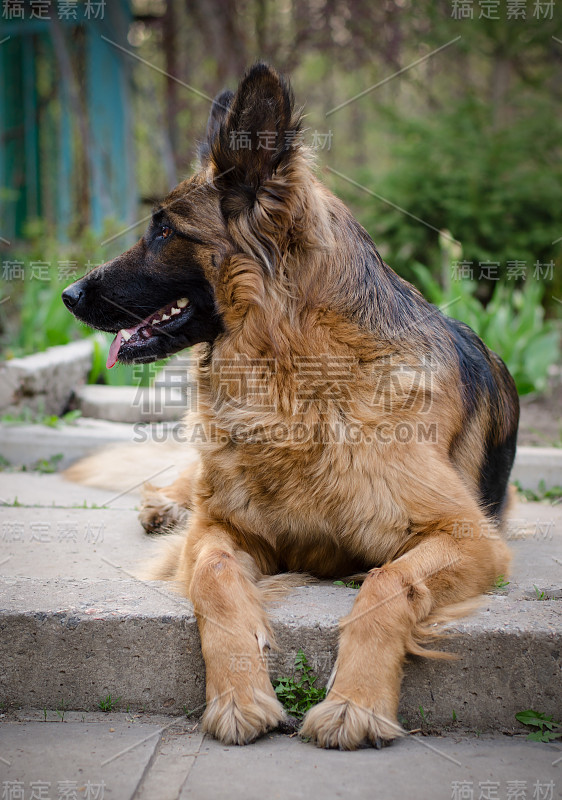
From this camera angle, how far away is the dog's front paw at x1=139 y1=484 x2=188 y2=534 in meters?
3.64

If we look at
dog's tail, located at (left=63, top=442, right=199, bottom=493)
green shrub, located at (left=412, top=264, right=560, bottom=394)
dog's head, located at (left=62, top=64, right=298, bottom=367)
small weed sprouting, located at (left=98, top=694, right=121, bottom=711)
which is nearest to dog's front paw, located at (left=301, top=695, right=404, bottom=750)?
small weed sprouting, located at (left=98, top=694, right=121, bottom=711)

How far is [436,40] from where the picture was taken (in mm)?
12570

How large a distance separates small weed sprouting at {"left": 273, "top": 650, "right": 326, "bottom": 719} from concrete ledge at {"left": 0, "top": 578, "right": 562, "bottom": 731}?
0.09 feet

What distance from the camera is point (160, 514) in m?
3.64

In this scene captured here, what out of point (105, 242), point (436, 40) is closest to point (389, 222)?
point (436, 40)

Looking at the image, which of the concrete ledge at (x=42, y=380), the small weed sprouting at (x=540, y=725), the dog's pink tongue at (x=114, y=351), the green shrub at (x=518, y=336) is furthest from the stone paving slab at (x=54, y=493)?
the green shrub at (x=518, y=336)

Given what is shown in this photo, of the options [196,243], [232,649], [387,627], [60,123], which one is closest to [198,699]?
[232,649]

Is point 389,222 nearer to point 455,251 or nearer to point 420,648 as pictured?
point 455,251

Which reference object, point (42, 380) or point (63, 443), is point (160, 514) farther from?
point (42, 380)

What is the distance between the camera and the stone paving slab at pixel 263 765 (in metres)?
1.91

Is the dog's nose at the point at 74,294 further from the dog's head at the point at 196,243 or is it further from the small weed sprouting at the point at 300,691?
the small weed sprouting at the point at 300,691

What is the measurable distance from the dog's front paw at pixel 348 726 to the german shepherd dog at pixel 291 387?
0.27 m

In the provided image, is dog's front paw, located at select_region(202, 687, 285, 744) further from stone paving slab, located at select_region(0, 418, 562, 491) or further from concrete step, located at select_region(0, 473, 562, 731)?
stone paving slab, located at select_region(0, 418, 562, 491)

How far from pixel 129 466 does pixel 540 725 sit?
2.94 metres
